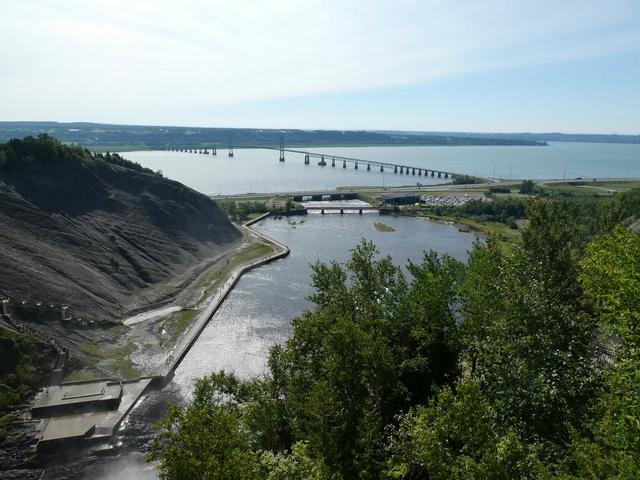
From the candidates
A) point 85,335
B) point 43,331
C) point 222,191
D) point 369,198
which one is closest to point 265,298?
point 85,335

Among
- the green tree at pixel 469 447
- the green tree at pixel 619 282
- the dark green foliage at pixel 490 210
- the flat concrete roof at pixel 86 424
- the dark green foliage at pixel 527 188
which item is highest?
the green tree at pixel 619 282

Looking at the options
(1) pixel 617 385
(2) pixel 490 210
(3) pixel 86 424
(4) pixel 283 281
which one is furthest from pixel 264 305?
(2) pixel 490 210

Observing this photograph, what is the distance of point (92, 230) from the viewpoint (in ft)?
204

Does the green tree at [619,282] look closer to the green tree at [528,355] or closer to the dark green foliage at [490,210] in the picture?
the green tree at [528,355]

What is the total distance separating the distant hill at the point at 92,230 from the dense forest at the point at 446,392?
30741mm

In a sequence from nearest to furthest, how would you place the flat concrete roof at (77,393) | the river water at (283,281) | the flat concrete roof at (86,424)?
the flat concrete roof at (86,424) → the flat concrete roof at (77,393) → the river water at (283,281)

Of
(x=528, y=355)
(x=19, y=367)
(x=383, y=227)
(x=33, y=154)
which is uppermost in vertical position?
(x=33, y=154)

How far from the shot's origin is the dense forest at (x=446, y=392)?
1388cm

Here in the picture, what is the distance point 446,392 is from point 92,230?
59.0m

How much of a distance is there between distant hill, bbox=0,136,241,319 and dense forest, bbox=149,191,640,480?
30.7 meters

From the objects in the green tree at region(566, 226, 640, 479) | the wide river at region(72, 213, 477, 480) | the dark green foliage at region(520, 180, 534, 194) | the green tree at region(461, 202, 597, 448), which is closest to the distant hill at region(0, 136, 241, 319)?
the wide river at region(72, 213, 477, 480)

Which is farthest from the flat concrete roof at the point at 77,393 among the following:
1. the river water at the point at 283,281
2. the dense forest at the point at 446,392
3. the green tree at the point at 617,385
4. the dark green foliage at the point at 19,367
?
the green tree at the point at 617,385

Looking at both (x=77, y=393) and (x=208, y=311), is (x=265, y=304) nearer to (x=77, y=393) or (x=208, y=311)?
(x=208, y=311)

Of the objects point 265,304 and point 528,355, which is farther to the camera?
point 265,304
